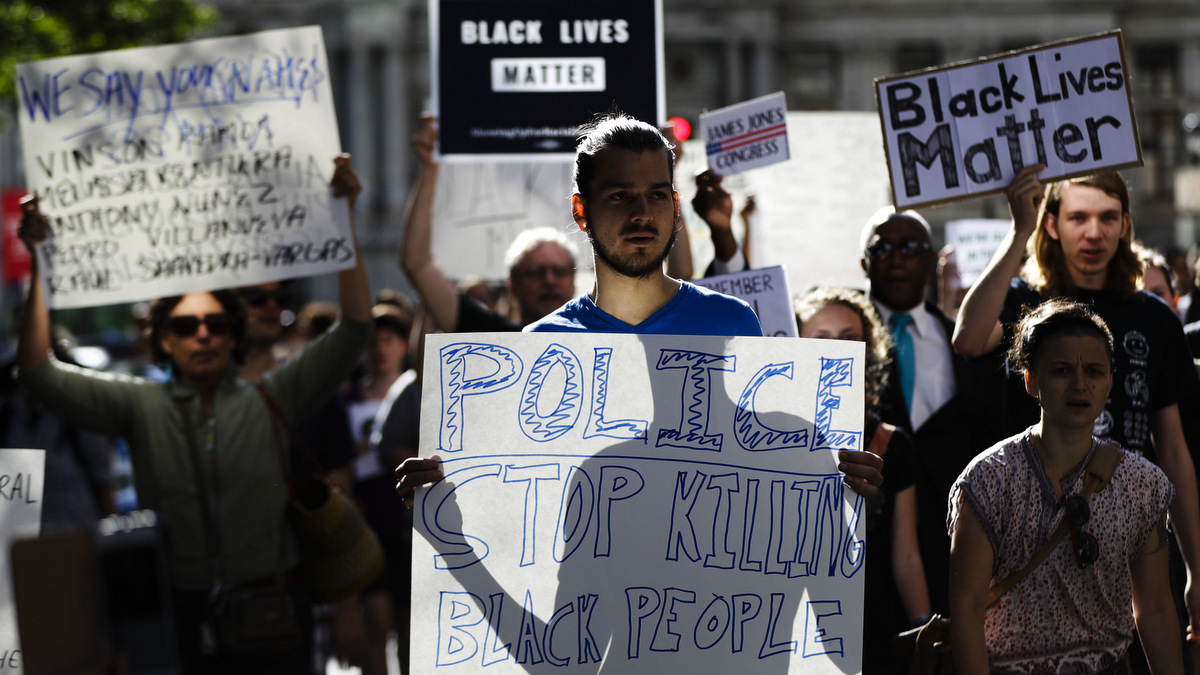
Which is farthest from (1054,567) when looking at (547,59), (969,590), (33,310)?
(33,310)

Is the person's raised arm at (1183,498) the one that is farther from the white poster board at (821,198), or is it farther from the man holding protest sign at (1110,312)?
the white poster board at (821,198)

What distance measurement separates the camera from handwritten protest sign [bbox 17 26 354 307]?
4.37 meters

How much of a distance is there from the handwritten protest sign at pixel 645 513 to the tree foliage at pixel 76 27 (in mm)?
13524

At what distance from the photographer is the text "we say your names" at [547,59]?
4961 mm

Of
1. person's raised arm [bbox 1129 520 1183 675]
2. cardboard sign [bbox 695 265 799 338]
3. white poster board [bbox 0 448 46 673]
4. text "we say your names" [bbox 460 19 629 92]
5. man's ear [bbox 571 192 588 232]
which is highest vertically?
text "we say your names" [bbox 460 19 629 92]

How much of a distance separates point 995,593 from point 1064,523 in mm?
211

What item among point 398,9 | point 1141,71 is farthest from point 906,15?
point 398,9

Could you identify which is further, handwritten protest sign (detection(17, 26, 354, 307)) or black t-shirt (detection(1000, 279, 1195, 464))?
handwritten protest sign (detection(17, 26, 354, 307))

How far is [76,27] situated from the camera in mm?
15078

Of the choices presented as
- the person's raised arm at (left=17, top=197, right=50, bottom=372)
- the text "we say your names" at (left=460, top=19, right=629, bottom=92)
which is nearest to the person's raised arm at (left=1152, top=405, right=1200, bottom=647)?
the text "we say your names" at (left=460, top=19, right=629, bottom=92)

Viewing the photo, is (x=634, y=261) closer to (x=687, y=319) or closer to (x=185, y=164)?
(x=687, y=319)

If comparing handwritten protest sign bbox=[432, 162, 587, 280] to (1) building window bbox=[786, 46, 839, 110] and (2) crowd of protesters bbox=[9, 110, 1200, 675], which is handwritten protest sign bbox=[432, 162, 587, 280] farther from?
(1) building window bbox=[786, 46, 839, 110]

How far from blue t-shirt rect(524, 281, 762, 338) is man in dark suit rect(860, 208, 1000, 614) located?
133cm

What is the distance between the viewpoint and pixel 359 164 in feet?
149
